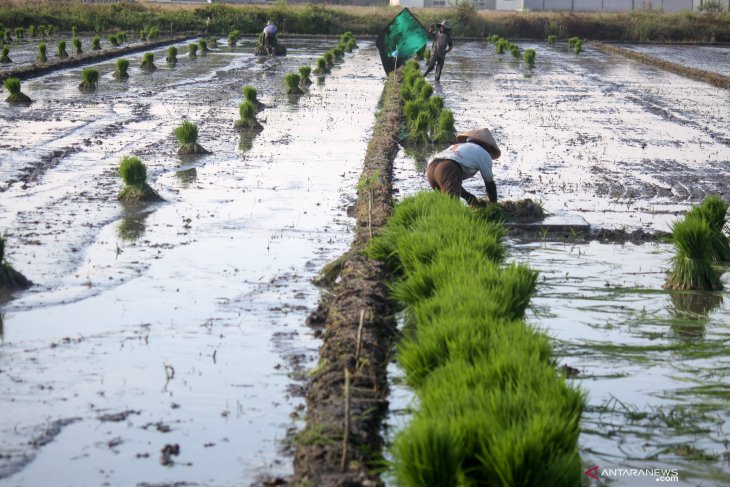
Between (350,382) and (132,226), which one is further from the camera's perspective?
(132,226)

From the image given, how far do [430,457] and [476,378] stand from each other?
697mm

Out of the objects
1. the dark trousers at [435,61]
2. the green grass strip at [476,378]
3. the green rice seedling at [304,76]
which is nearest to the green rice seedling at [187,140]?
the green grass strip at [476,378]

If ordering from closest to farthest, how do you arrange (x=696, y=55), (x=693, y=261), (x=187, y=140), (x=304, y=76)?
(x=693, y=261) < (x=187, y=140) < (x=304, y=76) < (x=696, y=55)

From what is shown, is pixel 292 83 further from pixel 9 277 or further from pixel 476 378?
pixel 476 378

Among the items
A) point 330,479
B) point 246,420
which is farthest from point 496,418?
point 246,420

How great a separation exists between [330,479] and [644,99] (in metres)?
15.2

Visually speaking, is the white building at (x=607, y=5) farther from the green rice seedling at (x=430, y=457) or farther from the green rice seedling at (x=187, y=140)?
the green rice seedling at (x=430, y=457)

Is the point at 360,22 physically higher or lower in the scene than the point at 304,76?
higher

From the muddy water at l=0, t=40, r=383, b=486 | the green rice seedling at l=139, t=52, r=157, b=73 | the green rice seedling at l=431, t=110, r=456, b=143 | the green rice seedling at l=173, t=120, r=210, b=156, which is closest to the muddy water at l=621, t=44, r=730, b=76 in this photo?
the green rice seedling at l=139, t=52, r=157, b=73

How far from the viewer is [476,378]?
3.50 metres

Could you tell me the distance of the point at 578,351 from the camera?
4859mm

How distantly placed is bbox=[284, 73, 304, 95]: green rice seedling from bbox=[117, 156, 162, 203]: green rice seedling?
884 centimetres

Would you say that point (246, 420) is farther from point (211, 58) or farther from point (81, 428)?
point (211, 58)

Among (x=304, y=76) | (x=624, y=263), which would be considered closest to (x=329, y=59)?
(x=304, y=76)
